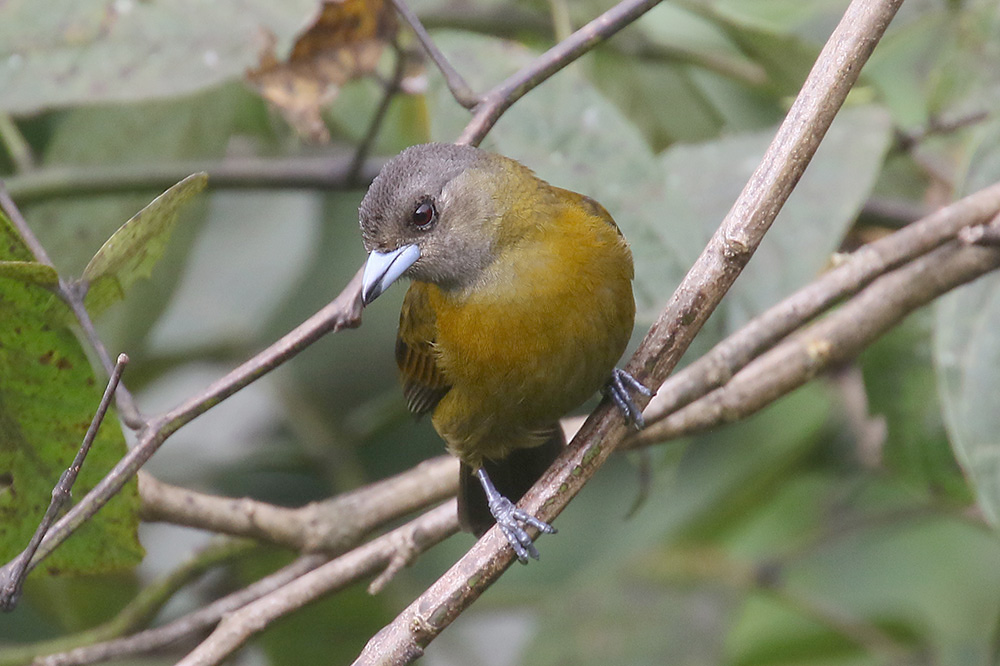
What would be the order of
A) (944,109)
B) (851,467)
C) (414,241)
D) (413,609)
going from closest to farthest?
(413,609)
(414,241)
(944,109)
(851,467)

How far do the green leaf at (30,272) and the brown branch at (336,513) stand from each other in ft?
2.29

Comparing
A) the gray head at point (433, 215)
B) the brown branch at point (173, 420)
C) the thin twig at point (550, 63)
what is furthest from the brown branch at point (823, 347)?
the brown branch at point (173, 420)

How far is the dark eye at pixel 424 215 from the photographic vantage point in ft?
7.90

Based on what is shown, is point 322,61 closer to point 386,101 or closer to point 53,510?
point 386,101

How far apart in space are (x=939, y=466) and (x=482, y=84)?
4.66 feet

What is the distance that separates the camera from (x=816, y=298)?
228 cm

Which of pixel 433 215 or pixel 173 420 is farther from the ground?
pixel 433 215

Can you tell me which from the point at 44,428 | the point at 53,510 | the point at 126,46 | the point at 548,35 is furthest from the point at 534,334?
the point at 548,35

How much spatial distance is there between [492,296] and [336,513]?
0.61 m

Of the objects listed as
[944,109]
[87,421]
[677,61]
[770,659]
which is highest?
[677,61]

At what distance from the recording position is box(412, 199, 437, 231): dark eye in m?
2.41

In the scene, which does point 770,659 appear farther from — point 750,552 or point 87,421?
point 87,421

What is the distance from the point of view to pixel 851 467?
146 inches

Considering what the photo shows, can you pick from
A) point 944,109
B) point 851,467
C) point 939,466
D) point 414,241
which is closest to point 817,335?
point 939,466
